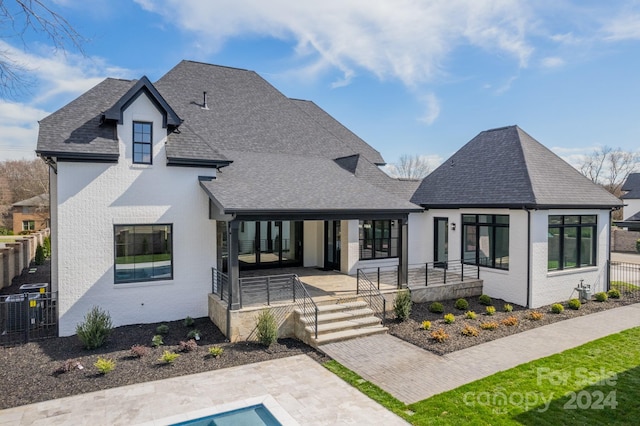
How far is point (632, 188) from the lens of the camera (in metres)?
43.8

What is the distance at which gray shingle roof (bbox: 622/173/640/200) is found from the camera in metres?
42.5

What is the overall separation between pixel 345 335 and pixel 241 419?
441 cm

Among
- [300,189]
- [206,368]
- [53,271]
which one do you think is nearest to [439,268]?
[300,189]

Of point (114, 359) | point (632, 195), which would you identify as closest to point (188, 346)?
point (114, 359)

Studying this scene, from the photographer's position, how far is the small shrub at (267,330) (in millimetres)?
10023

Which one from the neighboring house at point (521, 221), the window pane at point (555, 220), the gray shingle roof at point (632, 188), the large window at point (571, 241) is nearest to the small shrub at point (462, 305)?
the neighboring house at point (521, 221)

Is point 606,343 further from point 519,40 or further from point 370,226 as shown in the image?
point 519,40

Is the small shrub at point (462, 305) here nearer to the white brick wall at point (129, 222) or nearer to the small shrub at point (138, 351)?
the white brick wall at point (129, 222)

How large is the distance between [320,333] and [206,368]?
3.06 meters

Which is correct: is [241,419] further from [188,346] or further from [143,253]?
[143,253]

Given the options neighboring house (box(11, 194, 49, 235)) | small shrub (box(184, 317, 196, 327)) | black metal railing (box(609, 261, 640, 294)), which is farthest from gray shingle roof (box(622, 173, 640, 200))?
neighboring house (box(11, 194, 49, 235))

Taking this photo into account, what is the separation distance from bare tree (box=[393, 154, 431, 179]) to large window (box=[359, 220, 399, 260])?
188ft

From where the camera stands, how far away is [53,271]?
12594 mm

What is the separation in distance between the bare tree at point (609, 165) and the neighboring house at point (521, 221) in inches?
2267
